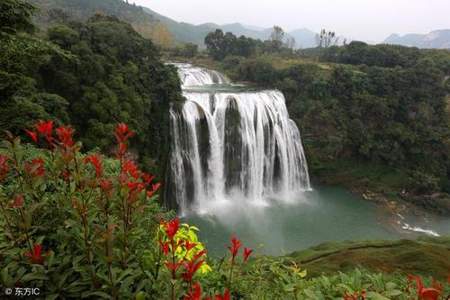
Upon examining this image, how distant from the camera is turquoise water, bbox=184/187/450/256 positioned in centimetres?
1538

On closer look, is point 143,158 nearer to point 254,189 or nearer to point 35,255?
point 254,189

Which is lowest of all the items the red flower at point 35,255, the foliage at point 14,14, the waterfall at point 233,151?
the waterfall at point 233,151

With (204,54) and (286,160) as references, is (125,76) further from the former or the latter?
(204,54)

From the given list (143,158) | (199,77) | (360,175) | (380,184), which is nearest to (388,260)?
(143,158)

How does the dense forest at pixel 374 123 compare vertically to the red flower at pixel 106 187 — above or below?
below

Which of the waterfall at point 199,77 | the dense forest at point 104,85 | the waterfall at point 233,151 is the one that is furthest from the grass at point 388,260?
the waterfall at point 199,77

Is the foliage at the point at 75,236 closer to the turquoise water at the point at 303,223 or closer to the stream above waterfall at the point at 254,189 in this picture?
the turquoise water at the point at 303,223

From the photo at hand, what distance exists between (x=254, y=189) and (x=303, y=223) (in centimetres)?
411

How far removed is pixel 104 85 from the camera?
14.5 m

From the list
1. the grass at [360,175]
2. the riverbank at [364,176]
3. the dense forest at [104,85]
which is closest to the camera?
Answer: the dense forest at [104,85]

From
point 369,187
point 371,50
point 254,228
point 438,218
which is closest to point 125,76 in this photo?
point 254,228

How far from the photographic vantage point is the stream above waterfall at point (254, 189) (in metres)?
16.7

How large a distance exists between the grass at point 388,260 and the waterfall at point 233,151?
10.1 m

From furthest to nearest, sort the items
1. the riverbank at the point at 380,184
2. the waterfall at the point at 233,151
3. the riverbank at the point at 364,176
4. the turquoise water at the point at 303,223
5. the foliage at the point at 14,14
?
the riverbank at the point at 364,176 → the riverbank at the point at 380,184 → the waterfall at the point at 233,151 → the turquoise water at the point at 303,223 → the foliage at the point at 14,14
